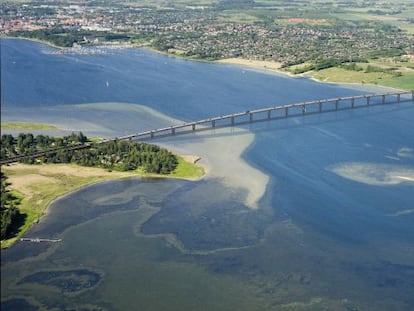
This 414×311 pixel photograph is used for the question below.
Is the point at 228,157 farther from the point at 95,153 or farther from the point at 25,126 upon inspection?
the point at 25,126

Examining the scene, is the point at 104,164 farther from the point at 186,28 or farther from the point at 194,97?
the point at 186,28

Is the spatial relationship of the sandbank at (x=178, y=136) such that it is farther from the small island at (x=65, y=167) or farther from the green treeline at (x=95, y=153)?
the green treeline at (x=95, y=153)

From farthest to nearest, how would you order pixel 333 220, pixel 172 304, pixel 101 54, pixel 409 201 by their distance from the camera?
pixel 101 54, pixel 409 201, pixel 333 220, pixel 172 304

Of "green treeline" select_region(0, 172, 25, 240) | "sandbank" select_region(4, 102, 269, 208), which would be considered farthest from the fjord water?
"green treeline" select_region(0, 172, 25, 240)

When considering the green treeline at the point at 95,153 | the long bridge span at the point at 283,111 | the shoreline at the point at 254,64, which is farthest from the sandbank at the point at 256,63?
the green treeline at the point at 95,153

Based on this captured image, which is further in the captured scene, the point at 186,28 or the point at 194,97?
the point at 186,28

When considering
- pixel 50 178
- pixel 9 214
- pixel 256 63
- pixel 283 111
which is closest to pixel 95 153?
pixel 50 178

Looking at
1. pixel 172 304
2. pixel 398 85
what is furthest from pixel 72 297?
pixel 398 85
